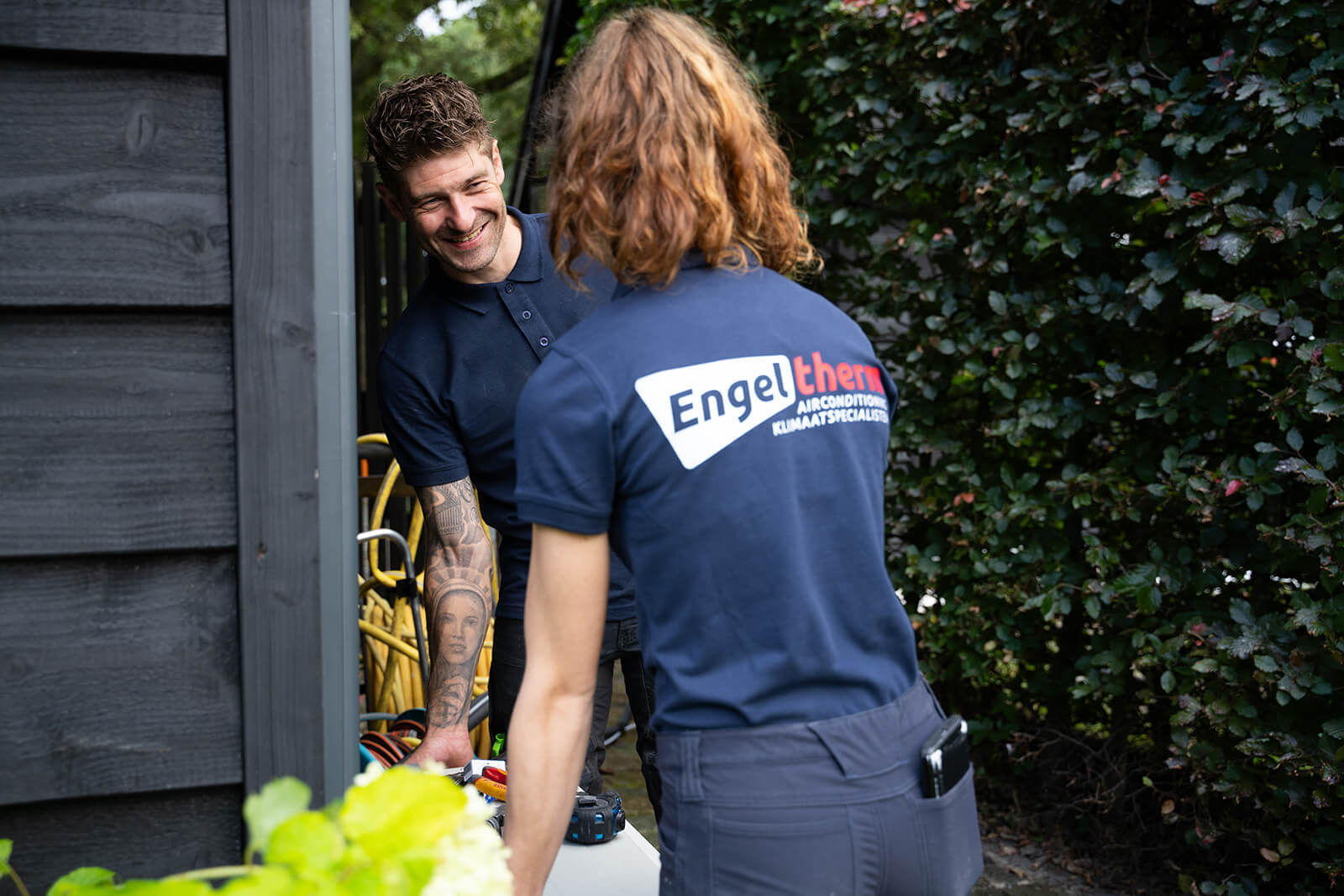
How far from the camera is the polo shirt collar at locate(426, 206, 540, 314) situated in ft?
7.94

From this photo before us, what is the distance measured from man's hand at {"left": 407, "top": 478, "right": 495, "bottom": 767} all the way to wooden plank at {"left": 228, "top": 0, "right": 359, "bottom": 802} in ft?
3.56

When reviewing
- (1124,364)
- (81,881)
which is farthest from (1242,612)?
(81,881)

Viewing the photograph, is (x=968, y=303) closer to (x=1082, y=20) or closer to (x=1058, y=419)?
(x=1058, y=419)

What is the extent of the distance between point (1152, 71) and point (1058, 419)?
37.6 inches

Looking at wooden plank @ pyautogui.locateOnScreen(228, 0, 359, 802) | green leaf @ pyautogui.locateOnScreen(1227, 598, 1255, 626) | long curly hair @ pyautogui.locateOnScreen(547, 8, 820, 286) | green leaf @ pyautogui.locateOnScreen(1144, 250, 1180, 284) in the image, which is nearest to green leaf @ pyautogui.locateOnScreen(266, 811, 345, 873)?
wooden plank @ pyautogui.locateOnScreen(228, 0, 359, 802)

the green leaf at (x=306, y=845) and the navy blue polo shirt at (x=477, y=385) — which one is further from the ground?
the navy blue polo shirt at (x=477, y=385)

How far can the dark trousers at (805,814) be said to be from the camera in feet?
3.99

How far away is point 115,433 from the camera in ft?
3.77

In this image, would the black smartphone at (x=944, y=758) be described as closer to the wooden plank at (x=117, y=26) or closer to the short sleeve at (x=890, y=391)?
the short sleeve at (x=890, y=391)

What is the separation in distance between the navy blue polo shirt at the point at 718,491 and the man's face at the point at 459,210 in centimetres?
112

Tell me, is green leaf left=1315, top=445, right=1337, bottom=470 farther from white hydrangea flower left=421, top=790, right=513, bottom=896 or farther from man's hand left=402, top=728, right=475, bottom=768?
white hydrangea flower left=421, top=790, right=513, bottom=896

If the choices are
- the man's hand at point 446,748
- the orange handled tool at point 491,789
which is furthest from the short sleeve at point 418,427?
the orange handled tool at point 491,789

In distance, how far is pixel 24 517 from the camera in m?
1.13

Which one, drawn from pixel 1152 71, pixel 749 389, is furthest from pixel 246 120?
pixel 1152 71
